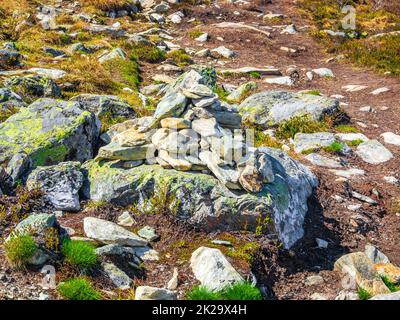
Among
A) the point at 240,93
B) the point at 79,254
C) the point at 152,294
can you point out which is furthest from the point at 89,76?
the point at 152,294

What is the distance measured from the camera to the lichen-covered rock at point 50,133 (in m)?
9.29

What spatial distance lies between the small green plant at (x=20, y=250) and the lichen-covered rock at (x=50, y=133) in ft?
10.1

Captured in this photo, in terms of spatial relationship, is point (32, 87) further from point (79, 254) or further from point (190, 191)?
point (79, 254)

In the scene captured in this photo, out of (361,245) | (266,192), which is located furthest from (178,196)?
(361,245)

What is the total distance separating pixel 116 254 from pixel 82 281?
86cm

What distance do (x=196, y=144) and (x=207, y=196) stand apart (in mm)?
1077

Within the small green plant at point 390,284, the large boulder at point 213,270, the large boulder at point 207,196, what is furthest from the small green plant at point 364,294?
the large boulder at point 213,270

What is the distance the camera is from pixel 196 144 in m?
8.45

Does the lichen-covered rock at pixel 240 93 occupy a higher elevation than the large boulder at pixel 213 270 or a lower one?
lower

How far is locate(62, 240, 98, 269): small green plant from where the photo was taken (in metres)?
6.40

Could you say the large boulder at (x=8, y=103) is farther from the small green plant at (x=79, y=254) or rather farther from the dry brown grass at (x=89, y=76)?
the small green plant at (x=79, y=254)

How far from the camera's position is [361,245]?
8594mm

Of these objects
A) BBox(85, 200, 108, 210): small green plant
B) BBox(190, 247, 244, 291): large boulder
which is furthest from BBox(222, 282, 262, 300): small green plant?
BBox(85, 200, 108, 210): small green plant
